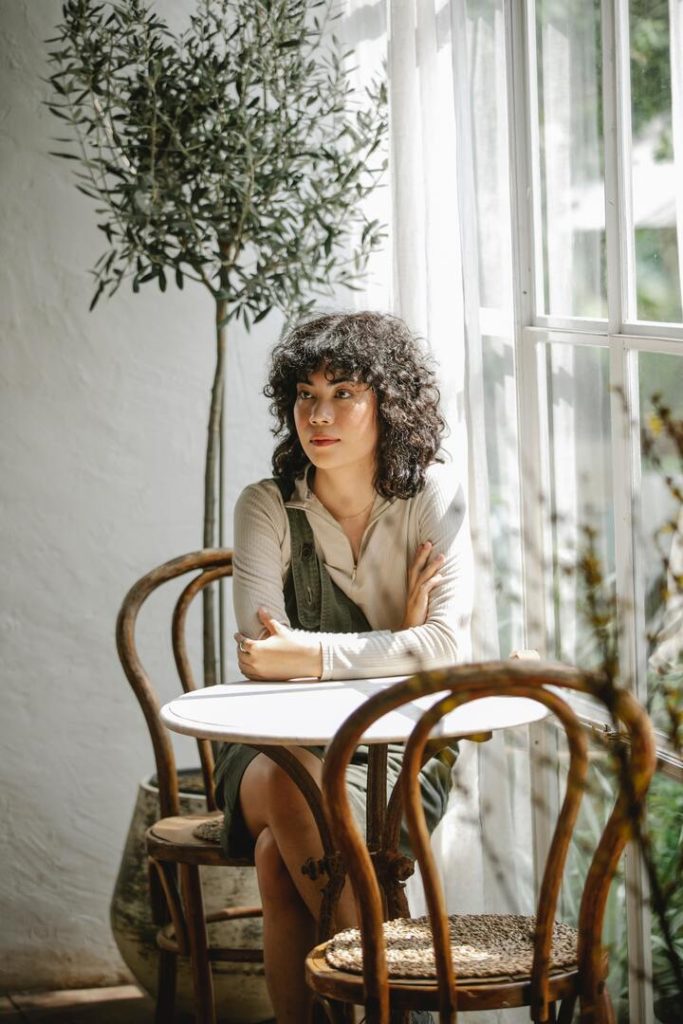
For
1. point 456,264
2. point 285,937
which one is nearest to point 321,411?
point 456,264

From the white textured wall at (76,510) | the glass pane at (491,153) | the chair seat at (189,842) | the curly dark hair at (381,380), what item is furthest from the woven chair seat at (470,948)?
the white textured wall at (76,510)

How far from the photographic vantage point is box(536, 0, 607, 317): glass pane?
2.44m

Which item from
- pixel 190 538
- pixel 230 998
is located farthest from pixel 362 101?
pixel 230 998

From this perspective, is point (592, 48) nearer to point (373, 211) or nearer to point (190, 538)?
point (373, 211)

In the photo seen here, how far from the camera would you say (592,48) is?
7.96 ft

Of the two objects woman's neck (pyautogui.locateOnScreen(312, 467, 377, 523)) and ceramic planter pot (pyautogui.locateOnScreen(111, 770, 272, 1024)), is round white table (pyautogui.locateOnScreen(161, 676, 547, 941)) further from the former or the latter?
ceramic planter pot (pyautogui.locateOnScreen(111, 770, 272, 1024))

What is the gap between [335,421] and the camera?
2.44 meters

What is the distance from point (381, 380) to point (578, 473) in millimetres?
428

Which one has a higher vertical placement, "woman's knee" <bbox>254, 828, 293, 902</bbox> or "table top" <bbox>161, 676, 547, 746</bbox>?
"table top" <bbox>161, 676, 547, 746</bbox>

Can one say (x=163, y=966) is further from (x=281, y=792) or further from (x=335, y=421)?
(x=335, y=421)

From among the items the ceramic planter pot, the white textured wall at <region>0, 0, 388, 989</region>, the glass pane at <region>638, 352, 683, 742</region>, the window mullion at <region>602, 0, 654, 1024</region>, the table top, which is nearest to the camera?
the table top

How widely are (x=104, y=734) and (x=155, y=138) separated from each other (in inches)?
58.6

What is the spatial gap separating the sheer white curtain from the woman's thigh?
1.63ft

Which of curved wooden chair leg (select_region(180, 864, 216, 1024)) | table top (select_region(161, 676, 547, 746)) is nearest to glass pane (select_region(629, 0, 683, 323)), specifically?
table top (select_region(161, 676, 547, 746))
